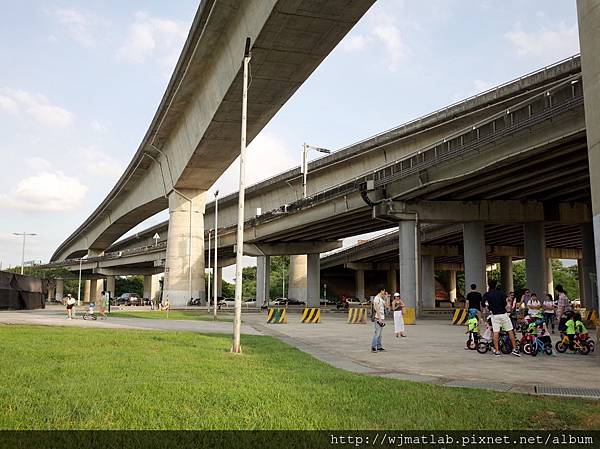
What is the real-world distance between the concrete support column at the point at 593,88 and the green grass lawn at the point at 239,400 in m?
6.12

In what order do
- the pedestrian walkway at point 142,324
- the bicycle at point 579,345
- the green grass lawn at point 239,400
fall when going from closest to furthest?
the green grass lawn at point 239,400 < the bicycle at point 579,345 < the pedestrian walkway at point 142,324

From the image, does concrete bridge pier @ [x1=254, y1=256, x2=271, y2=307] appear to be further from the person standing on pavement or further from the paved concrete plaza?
the person standing on pavement

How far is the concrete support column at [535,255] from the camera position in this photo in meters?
39.9

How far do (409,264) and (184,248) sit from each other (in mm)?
25128

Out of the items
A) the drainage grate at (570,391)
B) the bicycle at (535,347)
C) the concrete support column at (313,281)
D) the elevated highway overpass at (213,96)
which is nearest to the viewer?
the drainage grate at (570,391)

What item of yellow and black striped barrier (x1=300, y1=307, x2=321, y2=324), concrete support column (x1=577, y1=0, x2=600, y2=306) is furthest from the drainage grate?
yellow and black striped barrier (x1=300, y1=307, x2=321, y2=324)

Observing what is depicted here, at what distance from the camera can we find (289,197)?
62719mm

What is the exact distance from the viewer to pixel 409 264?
1526 inches

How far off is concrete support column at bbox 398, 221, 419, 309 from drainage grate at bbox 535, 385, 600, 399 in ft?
96.7

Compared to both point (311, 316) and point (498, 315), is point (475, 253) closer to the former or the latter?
point (311, 316)

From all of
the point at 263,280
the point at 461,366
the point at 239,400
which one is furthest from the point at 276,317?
the point at 263,280

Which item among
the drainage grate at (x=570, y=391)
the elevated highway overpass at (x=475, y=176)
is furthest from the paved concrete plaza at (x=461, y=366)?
the elevated highway overpass at (x=475, y=176)

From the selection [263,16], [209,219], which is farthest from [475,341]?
[209,219]

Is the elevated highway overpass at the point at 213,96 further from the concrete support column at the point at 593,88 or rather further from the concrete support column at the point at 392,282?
the concrete support column at the point at 392,282
